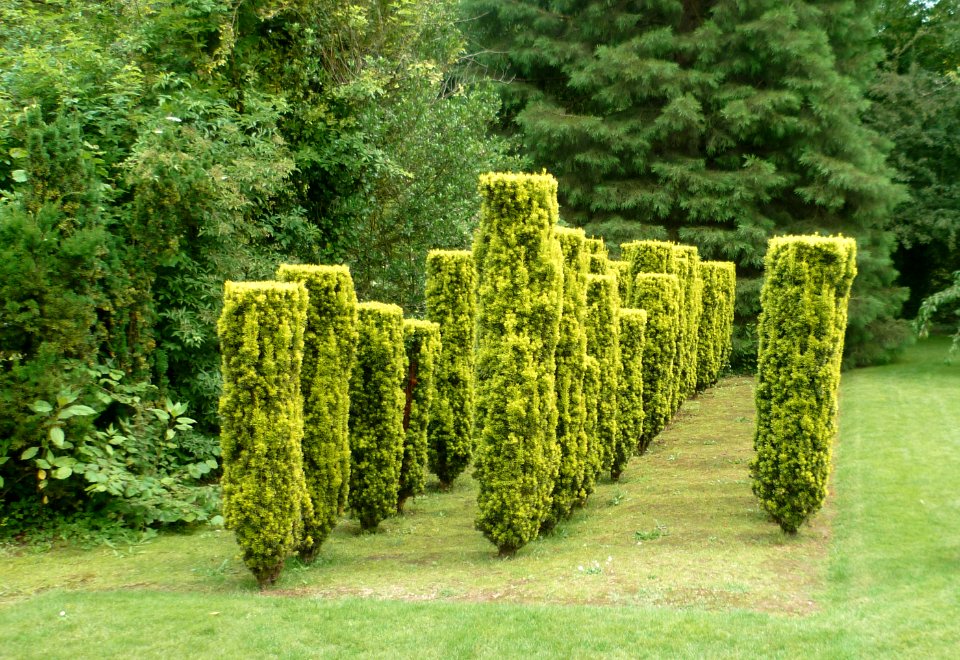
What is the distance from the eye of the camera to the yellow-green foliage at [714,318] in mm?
18312

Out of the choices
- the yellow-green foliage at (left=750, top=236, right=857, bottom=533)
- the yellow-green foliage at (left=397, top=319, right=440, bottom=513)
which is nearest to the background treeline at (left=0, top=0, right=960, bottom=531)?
the yellow-green foliage at (left=397, top=319, right=440, bottom=513)

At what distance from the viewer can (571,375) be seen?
8.46 metres

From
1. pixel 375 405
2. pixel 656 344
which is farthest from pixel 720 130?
pixel 375 405

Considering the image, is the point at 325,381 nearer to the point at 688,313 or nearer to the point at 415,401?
the point at 415,401

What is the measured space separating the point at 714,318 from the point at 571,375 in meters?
11.0

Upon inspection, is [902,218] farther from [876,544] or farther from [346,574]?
[346,574]

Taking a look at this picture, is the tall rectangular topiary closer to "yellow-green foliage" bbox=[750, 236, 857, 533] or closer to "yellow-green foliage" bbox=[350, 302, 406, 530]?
"yellow-green foliage" bbox=[750, 236, 857, 533]

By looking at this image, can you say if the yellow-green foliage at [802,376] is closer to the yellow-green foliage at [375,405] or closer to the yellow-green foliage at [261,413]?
the yellow-green foliage at [375,405]

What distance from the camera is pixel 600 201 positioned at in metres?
22.6

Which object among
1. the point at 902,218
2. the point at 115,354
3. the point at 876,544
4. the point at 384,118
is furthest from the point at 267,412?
the point at 902,218

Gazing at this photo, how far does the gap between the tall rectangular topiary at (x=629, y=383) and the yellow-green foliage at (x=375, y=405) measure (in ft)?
11.0

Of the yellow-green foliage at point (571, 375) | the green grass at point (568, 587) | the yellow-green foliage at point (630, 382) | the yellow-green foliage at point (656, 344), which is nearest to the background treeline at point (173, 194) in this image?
the green grass at point (568, 587)

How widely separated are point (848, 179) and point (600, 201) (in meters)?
5.80

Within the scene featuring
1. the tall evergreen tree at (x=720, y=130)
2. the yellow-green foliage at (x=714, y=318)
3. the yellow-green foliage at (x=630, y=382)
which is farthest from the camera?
the tall evergreen tree at (x=720, y=130)
